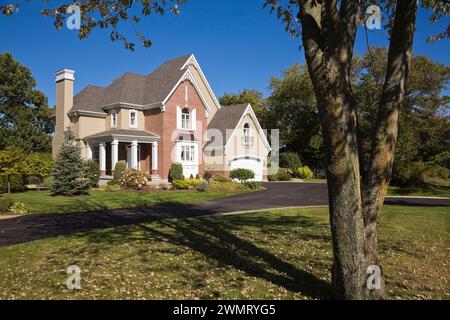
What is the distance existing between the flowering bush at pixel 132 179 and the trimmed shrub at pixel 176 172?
320 cm

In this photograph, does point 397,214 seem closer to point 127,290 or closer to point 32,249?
point 127,290

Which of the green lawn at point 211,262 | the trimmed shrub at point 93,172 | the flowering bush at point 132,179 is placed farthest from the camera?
the trimmed shrub at point 93,172

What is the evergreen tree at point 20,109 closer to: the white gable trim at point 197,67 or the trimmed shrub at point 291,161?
the white gable trim at point 197,67

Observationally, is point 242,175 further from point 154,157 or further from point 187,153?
point 154,157

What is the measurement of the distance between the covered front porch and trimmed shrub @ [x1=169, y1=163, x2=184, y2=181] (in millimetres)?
1232

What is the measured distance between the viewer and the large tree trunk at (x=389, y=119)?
5.02m

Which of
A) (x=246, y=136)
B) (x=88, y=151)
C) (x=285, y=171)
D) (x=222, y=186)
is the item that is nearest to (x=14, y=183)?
(x=88, y=151)

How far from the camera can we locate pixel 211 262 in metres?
7.10

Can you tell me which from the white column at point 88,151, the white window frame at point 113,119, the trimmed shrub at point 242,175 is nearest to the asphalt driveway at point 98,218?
the trimmed shrub at point 242,175

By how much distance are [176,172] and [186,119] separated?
554 centimetres

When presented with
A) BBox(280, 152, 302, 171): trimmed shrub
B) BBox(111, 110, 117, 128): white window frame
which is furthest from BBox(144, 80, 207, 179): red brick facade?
BBox(280, 152, 302, 171): trimmed shrub

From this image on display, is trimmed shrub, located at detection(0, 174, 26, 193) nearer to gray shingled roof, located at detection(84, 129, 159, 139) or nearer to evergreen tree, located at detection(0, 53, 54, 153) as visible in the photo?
gray shingled roof, located at detection(84, 129, 159, 139)

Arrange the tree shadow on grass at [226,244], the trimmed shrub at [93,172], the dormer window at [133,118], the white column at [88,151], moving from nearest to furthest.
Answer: the tree shadow on grass at [226,244] → the trimmed shrub at [93,172] → the white column at [88,151] → the dormer window at [133,118]
